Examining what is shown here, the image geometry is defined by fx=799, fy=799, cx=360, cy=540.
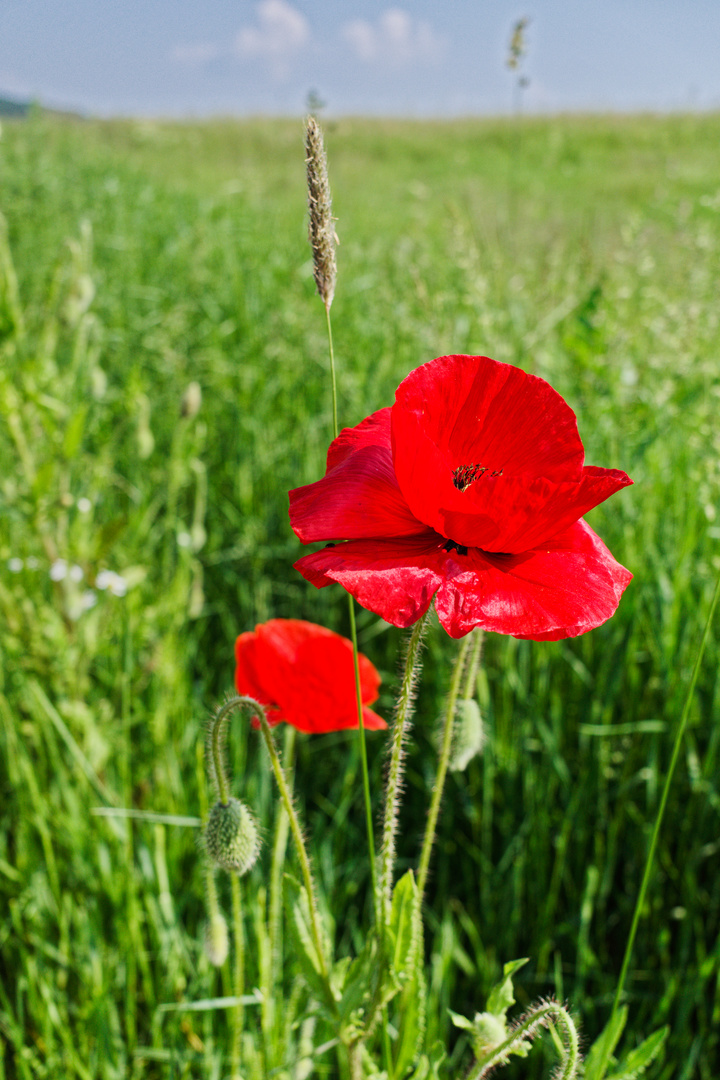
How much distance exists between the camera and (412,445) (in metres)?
0.63

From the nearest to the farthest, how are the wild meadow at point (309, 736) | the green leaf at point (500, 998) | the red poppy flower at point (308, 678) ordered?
the green leaf at point (500, 998) → the red poppy flower at point (308, 678) → the wild meadow at point (309, 736)

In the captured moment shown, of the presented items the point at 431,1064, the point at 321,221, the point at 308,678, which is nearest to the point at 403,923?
the point at 431,1064

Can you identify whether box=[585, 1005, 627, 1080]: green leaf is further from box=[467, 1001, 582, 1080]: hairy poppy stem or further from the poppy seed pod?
the poppy seed pod

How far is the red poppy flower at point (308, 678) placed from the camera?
96 cm

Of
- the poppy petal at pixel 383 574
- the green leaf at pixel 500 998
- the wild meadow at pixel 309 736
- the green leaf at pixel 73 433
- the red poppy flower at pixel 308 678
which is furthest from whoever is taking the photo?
the green leaf at pixel 73 433

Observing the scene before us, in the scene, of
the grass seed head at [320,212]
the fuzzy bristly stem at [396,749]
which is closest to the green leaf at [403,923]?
the fuzzy bristly stem at [396,749]

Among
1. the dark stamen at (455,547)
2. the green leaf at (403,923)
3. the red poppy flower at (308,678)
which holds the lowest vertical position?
the green leaf at (403,923)

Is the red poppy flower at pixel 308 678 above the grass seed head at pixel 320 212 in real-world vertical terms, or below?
below

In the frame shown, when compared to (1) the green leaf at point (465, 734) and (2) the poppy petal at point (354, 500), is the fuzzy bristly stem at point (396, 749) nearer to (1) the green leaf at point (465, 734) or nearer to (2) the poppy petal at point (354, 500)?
(2) the poppy petal at point (354, 500)

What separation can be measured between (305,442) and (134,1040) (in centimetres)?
178

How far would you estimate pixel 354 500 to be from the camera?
68 cm

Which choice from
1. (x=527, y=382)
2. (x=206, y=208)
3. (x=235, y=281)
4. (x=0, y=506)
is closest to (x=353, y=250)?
(x=235, y=281)

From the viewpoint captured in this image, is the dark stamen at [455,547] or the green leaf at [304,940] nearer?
the dark stamen at [455,547]

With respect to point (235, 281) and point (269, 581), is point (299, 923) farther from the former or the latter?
point (235, 281)
